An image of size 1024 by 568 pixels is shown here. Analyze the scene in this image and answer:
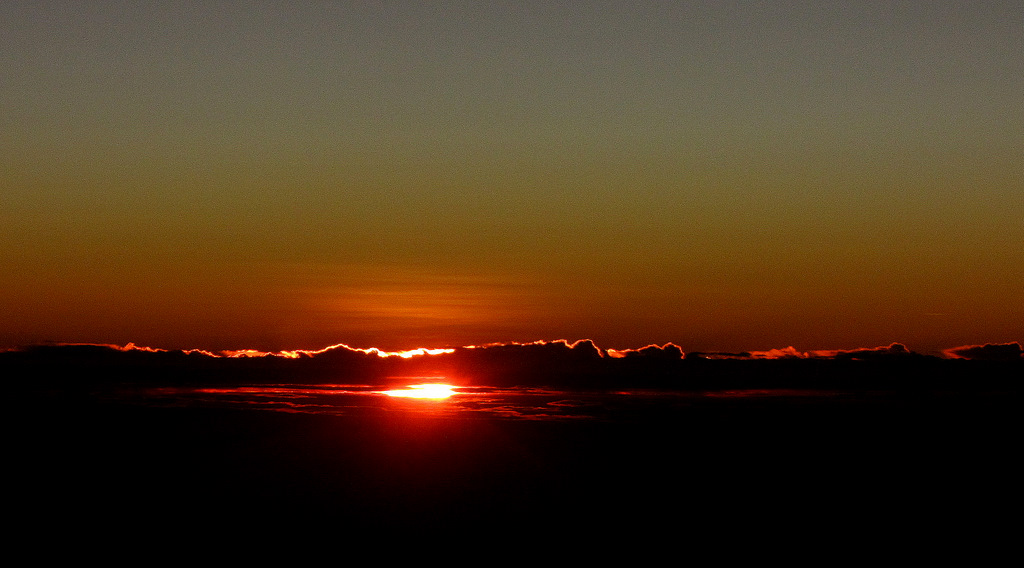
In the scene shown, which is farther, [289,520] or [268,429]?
[268,429]

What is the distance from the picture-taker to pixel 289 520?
57.9 ft

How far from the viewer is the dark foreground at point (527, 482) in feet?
56.2

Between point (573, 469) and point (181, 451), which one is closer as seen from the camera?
point (573, 469)

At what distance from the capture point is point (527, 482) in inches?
888

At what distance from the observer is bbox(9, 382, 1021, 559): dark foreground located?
17125mm

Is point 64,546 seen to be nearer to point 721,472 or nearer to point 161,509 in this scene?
point 161,509

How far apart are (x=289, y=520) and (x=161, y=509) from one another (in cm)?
296

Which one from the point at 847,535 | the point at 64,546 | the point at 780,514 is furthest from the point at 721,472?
the point at 64,546

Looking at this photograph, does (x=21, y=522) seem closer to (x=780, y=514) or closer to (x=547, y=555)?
(x=547, y=555)

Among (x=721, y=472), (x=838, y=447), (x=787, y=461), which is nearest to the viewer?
(x=721, y=472)

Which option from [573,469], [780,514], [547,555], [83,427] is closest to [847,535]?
[780,514]

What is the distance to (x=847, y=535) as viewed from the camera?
17.1 metres

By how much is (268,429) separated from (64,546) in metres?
20.0

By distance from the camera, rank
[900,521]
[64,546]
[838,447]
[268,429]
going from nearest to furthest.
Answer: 1. [64,546]
2. [900,521]
3. [838,447]
4. [268,429]
